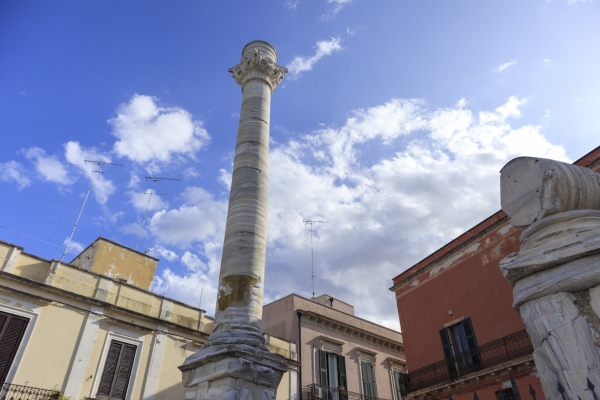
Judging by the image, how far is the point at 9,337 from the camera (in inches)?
495

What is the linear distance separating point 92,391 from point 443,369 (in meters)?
11.9

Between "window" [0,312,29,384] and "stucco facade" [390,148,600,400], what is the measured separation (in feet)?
43.7

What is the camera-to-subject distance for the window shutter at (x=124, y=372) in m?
14.1

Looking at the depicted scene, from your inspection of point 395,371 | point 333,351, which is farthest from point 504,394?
point 395,371

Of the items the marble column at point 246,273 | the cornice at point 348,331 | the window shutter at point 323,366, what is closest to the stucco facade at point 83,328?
the cornice at point 348,331

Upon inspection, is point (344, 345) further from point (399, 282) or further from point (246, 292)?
point (246, 292)

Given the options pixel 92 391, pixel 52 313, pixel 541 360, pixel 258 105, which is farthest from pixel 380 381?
pixel 541 360

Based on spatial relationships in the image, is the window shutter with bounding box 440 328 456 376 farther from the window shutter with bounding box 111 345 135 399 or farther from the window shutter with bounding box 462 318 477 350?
the window shutter with bounding box 111 345 135 399

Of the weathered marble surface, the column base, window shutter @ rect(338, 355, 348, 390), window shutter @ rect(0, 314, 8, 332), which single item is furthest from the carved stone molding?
window shutter @ rect(338, 355, 348, 390)

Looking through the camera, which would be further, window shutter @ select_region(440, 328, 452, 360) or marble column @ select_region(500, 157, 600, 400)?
window shutter @ select_region(440, 328, 452, 360)

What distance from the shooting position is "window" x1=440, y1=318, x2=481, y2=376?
50.3 ft

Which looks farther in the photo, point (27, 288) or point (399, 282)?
point (399, 282)

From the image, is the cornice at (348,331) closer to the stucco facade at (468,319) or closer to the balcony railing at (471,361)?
the stucco facade at (468,319)

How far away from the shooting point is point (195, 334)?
54.6 ft
